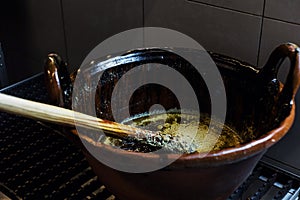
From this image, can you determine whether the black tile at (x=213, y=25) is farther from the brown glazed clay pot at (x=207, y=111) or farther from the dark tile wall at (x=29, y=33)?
the dark tile wall at (x=29, y=33)

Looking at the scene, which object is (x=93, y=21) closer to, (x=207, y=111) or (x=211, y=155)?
(x=207, y=111)

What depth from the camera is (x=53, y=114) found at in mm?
665

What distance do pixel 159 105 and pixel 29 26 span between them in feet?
2.29

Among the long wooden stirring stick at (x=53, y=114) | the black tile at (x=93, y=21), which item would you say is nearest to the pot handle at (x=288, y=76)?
the long wooden stirring stick at (x=53, y=114)

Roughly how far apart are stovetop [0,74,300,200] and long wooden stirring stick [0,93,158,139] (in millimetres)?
216

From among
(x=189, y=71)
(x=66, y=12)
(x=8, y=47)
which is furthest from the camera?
(x=8, y=47)

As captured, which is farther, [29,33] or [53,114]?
[29,33]

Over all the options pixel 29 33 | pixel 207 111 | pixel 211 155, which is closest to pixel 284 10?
pixel 207 111

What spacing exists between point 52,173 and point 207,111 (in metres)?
0.34

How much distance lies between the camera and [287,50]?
76 cm

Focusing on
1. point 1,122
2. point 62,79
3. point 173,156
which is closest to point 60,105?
point 62,79

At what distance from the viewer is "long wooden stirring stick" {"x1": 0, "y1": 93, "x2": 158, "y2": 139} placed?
653 mm

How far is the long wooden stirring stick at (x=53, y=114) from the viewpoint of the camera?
65 cm

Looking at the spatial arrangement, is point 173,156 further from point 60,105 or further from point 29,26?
point 29,26
